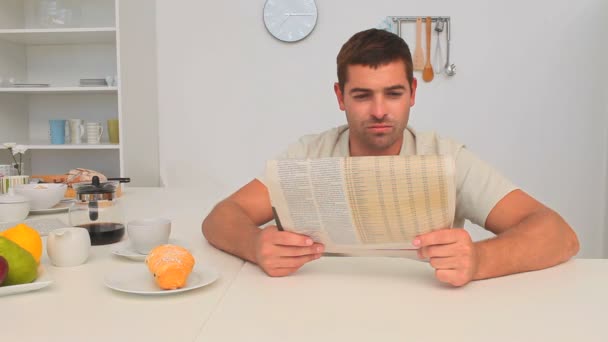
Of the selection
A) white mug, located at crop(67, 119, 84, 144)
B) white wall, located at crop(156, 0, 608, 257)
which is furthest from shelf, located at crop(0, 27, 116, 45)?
white mug, located at crop(67, 119, 84, 144)

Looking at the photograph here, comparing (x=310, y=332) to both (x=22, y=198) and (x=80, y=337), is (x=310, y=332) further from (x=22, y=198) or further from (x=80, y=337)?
(x=22, y=198)

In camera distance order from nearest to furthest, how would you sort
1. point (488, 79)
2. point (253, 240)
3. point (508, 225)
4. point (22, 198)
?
point (253, 240) → point (508, 225) → point (22, 198) → point (488, 79)

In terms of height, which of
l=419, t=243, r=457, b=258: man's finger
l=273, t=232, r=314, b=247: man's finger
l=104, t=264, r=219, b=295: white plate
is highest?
l=273, t=232, r=314, b=247: man's finger

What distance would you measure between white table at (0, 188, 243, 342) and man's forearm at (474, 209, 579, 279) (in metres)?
0.48

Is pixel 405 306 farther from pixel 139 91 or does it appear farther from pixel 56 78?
pixel 56 78

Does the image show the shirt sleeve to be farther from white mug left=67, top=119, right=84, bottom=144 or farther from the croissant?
white mug left=67, top=119, right=84, bottom=144

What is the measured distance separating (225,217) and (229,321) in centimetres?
50

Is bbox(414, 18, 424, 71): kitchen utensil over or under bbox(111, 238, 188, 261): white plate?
over

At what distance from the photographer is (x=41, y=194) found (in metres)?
1.70

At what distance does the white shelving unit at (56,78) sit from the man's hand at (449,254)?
2.71 metres

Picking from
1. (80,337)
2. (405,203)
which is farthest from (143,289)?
(405,203)

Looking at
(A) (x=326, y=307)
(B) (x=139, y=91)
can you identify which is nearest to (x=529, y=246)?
(A) (x=326, y=307)

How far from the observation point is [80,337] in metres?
0.79

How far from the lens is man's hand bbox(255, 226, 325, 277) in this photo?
Answer: 107 cm
